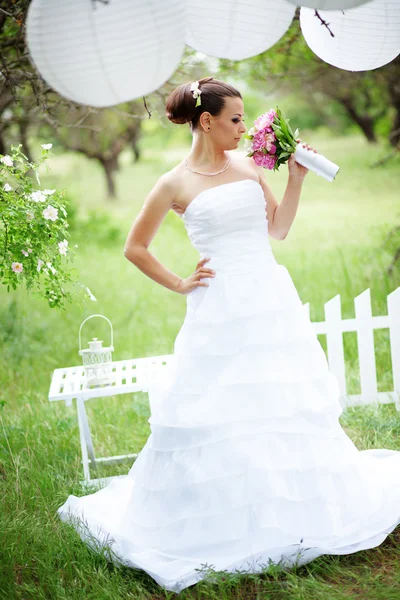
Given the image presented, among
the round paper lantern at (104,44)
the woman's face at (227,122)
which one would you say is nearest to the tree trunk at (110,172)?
the woman's face at (227,122)

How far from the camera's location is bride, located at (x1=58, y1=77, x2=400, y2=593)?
2.71 m

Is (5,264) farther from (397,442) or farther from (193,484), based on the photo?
(397,442)

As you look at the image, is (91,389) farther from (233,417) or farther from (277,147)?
(277,147)

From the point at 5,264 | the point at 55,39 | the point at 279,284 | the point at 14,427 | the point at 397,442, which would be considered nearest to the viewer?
the point at 55,39

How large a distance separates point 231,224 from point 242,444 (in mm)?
904

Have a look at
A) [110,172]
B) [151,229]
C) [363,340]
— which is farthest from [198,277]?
[110,172]

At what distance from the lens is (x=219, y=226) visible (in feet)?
9.41

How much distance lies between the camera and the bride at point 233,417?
271 cm

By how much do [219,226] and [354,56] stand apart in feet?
2.83

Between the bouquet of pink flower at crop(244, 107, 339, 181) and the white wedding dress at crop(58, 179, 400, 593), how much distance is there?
0.44 ft

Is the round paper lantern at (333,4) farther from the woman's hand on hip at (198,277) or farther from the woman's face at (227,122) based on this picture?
the woman's hand on hip at (198,277)

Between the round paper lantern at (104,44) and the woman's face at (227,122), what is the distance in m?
0.62

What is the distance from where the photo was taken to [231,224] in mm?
2875

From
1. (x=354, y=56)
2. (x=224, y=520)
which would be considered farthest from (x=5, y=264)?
(x=354, y=56)
